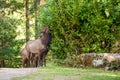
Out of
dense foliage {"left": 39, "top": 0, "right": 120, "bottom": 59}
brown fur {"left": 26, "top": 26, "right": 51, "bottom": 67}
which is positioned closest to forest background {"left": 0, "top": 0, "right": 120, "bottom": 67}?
dense foliage {"left": 39, "top": 0, "right": 120, "bottom": 59}

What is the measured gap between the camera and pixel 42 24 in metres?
12.9

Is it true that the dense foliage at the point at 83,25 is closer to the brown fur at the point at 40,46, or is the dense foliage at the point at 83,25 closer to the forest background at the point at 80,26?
the forest background at the point at 80,26

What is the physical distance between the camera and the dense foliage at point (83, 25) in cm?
1113

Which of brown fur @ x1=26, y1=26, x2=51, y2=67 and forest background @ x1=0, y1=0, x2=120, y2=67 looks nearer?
forest background @ x1=0, y1=0, x2=120, y2=67

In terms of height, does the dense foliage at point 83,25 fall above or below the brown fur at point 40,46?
above

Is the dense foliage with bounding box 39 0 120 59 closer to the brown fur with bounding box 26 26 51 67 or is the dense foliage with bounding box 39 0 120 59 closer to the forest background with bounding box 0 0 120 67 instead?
the forest background with bounding box 0 0 120 67

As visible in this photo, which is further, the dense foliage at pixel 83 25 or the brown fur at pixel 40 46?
the brown fur at pixel 40 46

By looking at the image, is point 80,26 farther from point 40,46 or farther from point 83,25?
point 40,46

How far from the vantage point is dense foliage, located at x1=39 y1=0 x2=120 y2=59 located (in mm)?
11133

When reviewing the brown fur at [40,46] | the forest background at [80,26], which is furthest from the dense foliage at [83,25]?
the brown fur at [40,46]

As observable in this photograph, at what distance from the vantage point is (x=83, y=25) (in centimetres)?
1151

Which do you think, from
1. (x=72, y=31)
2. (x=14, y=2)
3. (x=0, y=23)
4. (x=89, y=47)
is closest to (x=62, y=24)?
(x=72, y=31)

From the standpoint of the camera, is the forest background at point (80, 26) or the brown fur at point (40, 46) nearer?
the forest background at point (80, 26)

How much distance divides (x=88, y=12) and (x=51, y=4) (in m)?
1.57
